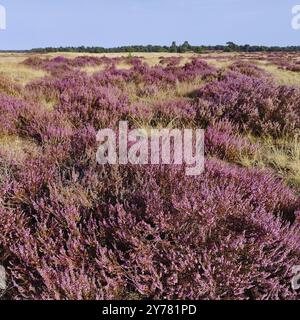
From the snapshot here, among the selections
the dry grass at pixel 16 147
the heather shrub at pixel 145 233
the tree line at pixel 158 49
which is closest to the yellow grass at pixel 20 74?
the dry grass at pixel 16 147

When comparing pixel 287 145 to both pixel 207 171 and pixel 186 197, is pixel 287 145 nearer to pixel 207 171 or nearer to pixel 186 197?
pixel 207 171

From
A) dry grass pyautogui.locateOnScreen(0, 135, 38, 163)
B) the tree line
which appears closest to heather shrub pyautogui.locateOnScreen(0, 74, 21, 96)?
dry grass pyautogui.locateOnScreen(0, 135, 38, 163)

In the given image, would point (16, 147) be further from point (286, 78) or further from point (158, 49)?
point (158, 49)

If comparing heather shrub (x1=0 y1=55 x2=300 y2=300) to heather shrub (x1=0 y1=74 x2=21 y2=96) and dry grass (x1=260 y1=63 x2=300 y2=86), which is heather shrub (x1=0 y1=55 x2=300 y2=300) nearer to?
heather shrub (x1=0 y1=74 x2=21 y2=96)

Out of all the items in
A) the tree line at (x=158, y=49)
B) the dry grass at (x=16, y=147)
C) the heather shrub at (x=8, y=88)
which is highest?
the tree line at (x=158, y=49)

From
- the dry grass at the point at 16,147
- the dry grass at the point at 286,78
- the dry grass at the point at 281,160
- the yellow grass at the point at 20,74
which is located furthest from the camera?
the dry grass at the point at 286,78

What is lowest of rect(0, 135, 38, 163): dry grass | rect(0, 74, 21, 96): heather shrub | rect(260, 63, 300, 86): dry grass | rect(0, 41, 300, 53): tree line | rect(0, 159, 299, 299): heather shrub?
rect(0, 159, 299, 299): heather shrub

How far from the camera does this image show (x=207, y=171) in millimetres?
3303

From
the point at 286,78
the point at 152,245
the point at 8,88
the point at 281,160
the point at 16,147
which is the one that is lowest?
the point at 152,245

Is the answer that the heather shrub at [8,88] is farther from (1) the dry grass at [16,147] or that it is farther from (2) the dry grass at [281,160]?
(2) the dry grass at [281,160]

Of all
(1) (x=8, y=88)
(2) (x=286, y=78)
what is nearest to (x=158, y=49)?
(2) (x=286, y=78)

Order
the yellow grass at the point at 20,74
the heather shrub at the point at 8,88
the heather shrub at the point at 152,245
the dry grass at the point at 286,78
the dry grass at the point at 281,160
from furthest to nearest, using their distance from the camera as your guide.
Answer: the dry grass at the point at 286,78 → the yellow grass at the point at 20,74 → the heather shrub at the point at 8,88 → the dry grass at the point at 281,160 → the heather shrub at the point at 152,245
